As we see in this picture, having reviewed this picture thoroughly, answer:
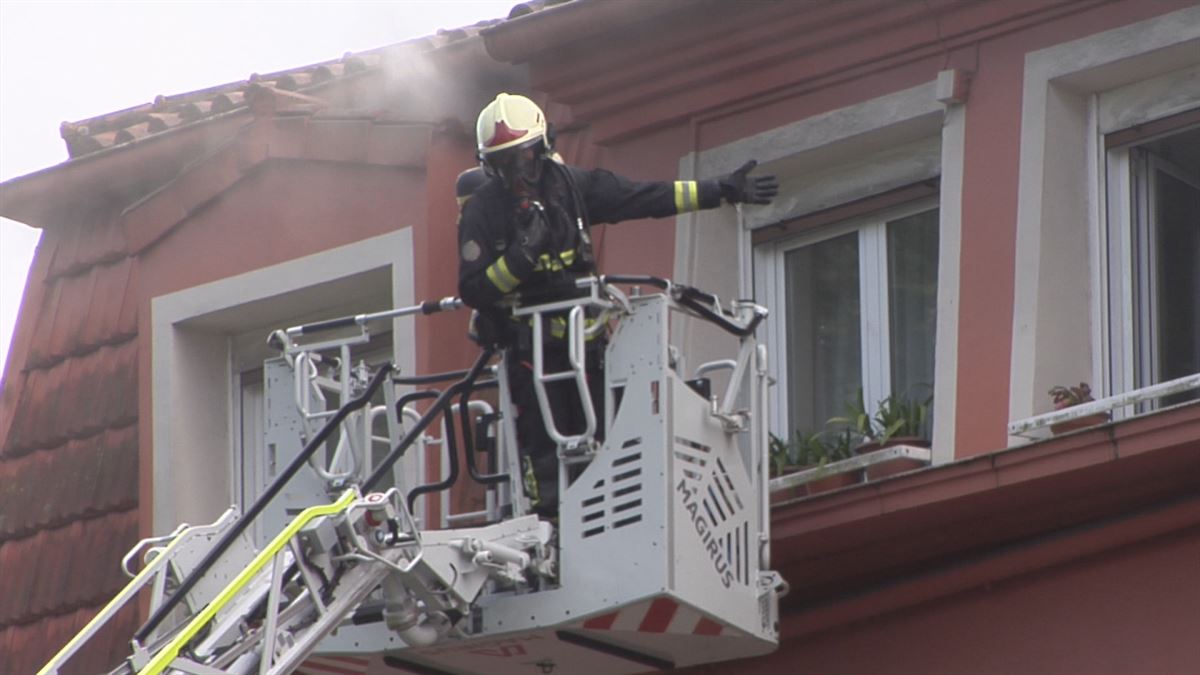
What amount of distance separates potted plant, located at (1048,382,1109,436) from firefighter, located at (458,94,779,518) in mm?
1325

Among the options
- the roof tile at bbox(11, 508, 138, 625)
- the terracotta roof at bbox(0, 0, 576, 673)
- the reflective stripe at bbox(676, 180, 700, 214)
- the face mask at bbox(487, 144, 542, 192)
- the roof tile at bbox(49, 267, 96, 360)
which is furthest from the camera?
the roof tile at bbox(49, 267, 96, 360)

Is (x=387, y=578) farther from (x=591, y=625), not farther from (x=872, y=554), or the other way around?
(x=872, y=554)

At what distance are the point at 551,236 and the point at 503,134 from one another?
1.38 feet

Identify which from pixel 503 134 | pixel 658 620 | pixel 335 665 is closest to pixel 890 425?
pixel 658 620

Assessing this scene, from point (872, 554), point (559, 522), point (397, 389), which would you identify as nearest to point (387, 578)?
point (559, 522)

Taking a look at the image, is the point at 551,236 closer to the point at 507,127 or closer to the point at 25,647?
the point at 507,127

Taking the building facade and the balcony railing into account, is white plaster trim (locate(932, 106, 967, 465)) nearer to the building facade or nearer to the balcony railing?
the building facade

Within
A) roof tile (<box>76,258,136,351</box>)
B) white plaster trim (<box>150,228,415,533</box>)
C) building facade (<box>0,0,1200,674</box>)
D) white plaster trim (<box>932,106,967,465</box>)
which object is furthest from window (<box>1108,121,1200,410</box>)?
roof tile (<box>76,258,136,351</box>)

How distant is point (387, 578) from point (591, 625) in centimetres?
75

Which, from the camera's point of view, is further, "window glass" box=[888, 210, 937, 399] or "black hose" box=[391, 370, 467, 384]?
"window glass" box=[888, 210, 937, 399]

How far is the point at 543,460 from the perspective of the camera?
34.7 feet

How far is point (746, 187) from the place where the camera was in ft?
34.6

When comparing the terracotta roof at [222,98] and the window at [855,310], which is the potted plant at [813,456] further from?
the terracotta roof at [222,98]

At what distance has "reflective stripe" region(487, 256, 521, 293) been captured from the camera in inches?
405
